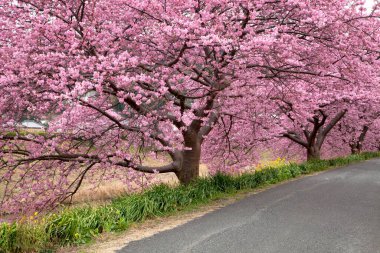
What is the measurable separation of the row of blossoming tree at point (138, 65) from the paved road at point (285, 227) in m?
2.40

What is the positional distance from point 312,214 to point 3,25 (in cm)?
810

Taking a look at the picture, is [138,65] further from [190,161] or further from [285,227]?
[285,227]

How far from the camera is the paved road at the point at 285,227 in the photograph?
609 cm

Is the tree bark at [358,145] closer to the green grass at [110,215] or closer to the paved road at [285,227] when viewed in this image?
the green grass at [110,215]

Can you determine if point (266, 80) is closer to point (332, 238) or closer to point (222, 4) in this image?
point (222, 4)

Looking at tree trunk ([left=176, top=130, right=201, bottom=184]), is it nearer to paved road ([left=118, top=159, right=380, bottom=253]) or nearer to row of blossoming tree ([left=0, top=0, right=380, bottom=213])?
row of blossoming tree ([left=0, top=0, right=380, bottom=213])

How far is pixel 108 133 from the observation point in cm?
1086

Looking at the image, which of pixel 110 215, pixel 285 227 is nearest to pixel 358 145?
pixel 285 227

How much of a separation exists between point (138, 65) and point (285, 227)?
4566mm

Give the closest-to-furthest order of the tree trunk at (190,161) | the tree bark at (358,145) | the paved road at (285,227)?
the paved road at (285,227) → the tree trunk at (190,161) → the tree bark at (358,145)

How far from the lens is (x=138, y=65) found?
845cm

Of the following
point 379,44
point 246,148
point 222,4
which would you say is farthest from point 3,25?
point 246,148

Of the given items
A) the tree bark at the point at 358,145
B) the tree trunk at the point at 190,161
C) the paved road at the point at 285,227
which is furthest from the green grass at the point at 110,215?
the tree bark at the point at 358,145

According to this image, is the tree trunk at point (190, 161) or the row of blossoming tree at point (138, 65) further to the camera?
the tree trunk at point (190, 161)
